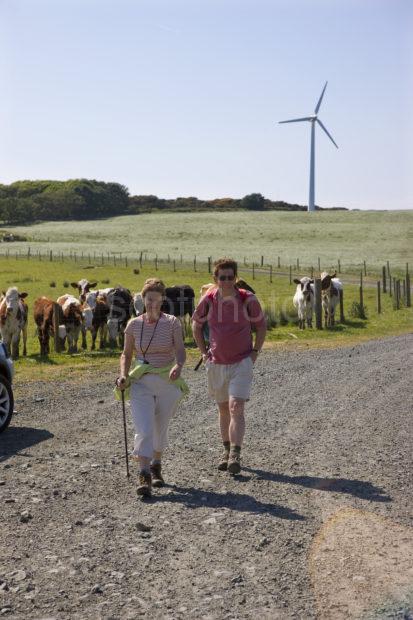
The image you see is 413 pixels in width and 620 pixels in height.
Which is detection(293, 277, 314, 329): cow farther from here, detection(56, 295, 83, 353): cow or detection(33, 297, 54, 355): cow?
detection(33, 297, 54, 355): cow

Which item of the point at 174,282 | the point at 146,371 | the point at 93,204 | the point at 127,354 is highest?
the point at 93,204

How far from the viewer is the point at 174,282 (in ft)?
162

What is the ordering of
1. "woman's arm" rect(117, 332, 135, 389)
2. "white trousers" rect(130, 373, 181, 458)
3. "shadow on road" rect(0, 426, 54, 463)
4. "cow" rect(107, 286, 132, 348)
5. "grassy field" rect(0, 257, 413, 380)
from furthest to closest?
"cow" rect(107, 286, 132, 348) → "grassy field" rect(0, 257, 413, 380) → "shadow on road" rect(0, 426, 54, 463) → "woman's arm" rect(117, 332, 135, 389) → "white trousers" rect(130, 373, 181, 458)

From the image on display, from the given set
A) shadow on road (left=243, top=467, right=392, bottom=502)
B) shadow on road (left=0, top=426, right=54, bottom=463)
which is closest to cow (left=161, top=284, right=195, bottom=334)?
shadow on road (left=0, top=426, right=54, bottom=463)

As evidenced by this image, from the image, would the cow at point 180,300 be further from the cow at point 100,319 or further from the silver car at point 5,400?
the silver car at point 5,400

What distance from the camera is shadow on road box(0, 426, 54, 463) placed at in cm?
1016

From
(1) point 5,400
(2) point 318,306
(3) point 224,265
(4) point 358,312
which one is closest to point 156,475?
(3) point 224,265

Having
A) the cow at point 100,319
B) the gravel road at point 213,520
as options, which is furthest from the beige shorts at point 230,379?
the cow at point 100,319

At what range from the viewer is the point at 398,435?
10695 millimetres

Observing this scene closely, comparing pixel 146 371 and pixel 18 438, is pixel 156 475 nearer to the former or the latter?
pixel 146 371

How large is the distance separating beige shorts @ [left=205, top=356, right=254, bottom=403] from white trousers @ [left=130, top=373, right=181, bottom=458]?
26.3 inches

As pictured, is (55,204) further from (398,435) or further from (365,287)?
(398,435)

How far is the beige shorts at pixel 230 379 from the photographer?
29.4 feet

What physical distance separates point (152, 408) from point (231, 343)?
1140 millimetres
